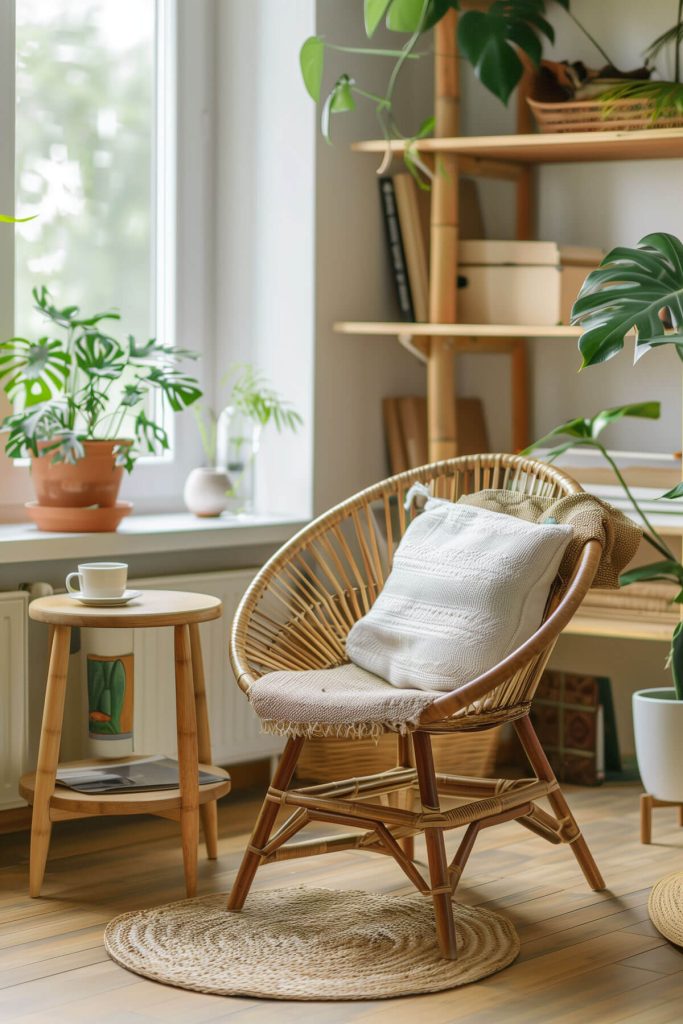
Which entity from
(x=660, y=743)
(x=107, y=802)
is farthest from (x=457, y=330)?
(x=107, y=802)

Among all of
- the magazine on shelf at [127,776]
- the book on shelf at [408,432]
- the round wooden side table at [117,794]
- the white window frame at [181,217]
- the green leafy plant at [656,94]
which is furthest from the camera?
the book on shelf at [408,432]

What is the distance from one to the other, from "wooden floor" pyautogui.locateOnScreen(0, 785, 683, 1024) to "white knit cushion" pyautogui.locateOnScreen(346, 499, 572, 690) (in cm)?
47

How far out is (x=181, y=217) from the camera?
380 centimetres

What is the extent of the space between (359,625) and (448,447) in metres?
0.96

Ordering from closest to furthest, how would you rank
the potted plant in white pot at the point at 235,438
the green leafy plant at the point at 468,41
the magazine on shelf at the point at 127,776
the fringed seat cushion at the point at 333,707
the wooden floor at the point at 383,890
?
the wooden floor at the point at 383,890
the fringed seat cushion at the point at 333,707
the magazine on shelf at the point at 127,776
the green leafy plant at the point at 468,41
the potted plant in white pot at the point at 235,438

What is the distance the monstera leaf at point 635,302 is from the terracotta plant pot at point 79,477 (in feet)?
3.53

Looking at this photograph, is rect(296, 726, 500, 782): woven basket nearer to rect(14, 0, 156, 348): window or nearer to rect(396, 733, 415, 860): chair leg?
rect(396, 733, 415, 860): chair leg

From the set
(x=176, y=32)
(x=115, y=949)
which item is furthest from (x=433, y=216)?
(x=115, y=949)

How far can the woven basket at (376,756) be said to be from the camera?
370 cm

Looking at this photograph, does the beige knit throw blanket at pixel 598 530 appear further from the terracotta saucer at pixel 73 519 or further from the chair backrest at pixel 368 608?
the terracotta saucer at pixel 73 519

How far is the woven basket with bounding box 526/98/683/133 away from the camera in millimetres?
3430

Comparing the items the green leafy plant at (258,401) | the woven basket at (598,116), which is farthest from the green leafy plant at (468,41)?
the green leafy plant at (258,401)

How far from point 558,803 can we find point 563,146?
156cm

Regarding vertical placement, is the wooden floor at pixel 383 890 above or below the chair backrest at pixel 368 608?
below
